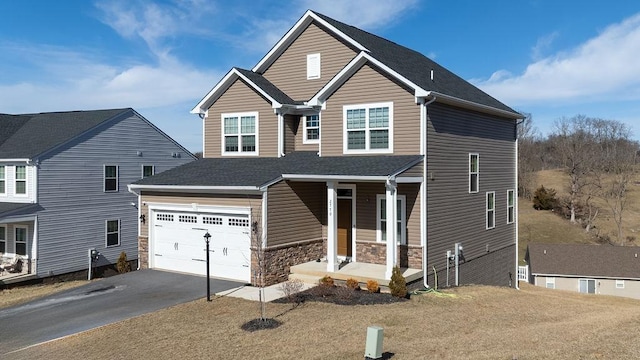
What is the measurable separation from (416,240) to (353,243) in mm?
2333

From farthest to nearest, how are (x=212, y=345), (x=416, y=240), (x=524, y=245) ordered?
(x=524, y=245) < (x=416, y=240) < (x=212, y=345)

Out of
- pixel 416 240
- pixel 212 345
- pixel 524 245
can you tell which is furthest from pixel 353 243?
pixel 524 245

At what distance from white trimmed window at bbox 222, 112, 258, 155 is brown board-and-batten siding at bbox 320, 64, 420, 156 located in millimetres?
3522

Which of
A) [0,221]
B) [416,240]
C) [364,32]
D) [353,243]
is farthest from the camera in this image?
[364,32]

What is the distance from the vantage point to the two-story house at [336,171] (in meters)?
15.7

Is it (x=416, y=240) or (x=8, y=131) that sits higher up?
(x=8, y=131)

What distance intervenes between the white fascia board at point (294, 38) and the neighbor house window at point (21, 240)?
464 inches

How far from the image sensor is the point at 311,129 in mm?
19266

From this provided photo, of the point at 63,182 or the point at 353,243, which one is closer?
the point at 353,243

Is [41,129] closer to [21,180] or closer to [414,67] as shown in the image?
[21,180]

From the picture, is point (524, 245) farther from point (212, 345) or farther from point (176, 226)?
point (212, 345)

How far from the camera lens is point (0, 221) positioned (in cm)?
1891

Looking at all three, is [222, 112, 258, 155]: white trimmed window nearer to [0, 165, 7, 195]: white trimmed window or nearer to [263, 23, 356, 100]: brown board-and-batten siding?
[263, 23, 356, 100]: brown board-and-batten siding

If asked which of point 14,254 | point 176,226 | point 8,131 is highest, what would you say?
point 8,131
